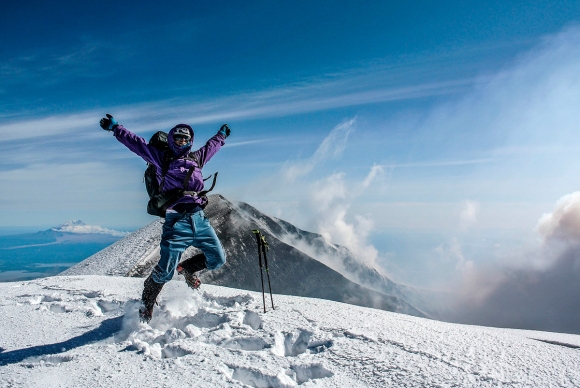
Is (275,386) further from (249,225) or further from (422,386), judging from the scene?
(249,225)

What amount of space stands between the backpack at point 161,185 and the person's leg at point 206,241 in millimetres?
383

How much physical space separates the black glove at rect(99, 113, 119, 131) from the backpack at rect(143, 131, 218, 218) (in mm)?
550

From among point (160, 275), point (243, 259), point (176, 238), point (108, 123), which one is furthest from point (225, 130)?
point (243, 259)

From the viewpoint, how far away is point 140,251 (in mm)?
14508

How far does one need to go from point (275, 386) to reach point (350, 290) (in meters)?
48.4

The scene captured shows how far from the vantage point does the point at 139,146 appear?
4.88 metres

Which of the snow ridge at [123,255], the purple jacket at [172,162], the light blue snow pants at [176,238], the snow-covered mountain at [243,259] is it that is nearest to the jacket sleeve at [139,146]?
the purple jacket at [172,162]

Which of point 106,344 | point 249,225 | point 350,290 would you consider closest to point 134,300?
point 106,344

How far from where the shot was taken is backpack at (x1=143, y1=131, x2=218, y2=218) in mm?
4875

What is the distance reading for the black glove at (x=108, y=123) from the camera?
495 centimetres

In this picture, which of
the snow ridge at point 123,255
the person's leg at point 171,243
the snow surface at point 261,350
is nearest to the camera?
the snow surface at point 261,350

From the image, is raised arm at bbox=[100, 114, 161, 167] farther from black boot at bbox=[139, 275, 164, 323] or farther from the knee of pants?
black boot at bbox=[139, 275, 164, 323]

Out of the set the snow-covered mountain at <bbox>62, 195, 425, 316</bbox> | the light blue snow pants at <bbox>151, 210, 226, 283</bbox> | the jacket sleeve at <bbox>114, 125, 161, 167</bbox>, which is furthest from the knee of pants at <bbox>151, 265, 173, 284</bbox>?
the snow-covered mountain at <bbox>62, 195, 425, 316</bbox>

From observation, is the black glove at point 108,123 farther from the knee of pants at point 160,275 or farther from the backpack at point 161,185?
the knee of pants at point 160,275
